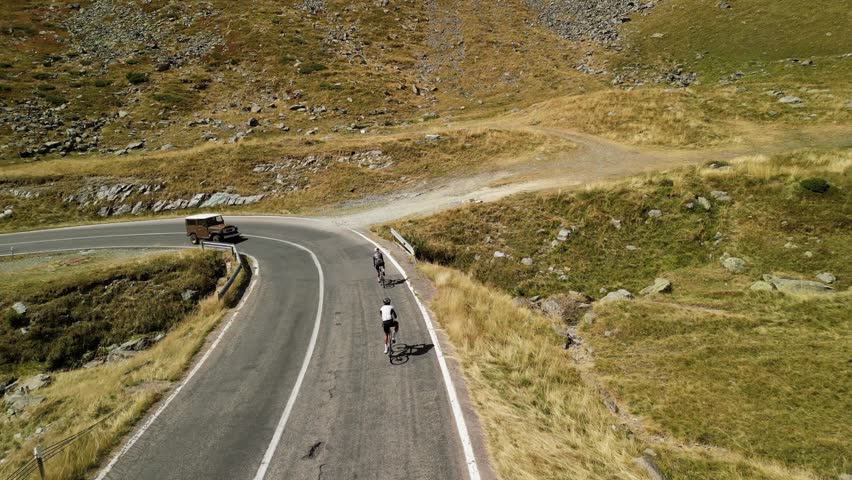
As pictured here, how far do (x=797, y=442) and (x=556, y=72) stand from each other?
58161 millimetres

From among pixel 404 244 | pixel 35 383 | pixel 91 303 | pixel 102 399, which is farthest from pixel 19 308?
pixel 404 244

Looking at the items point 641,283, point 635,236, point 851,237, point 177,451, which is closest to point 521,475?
point 177,451

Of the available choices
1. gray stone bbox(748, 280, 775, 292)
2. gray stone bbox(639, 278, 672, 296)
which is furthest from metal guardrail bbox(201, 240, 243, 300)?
gray stone bbox(748, 280, 775, 292)

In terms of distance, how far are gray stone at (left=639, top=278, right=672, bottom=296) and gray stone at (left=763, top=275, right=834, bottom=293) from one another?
3.35 m

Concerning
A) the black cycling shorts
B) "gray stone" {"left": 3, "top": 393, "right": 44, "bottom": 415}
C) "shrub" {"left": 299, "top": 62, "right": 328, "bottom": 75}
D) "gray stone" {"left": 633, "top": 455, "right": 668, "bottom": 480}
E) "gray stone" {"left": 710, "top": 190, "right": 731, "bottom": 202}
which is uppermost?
"shrub" {"left": 299, "top": 62, "right": 328, "bottom": 75}

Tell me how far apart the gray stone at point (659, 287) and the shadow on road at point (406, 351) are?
10.7 metres

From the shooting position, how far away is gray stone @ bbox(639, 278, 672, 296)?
16.5 metres

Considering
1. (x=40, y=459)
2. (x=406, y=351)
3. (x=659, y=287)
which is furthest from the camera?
(x=659, y=287)

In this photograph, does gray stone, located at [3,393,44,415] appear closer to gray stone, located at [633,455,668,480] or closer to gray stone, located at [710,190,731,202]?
gray stone, located at [633,455,668,480]

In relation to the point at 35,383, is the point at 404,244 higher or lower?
higher

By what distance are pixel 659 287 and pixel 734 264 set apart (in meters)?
3.75

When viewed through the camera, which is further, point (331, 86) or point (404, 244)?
point (331, 86)

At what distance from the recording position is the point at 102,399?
1112cm

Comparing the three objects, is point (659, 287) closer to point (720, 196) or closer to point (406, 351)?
point (720, 196)
